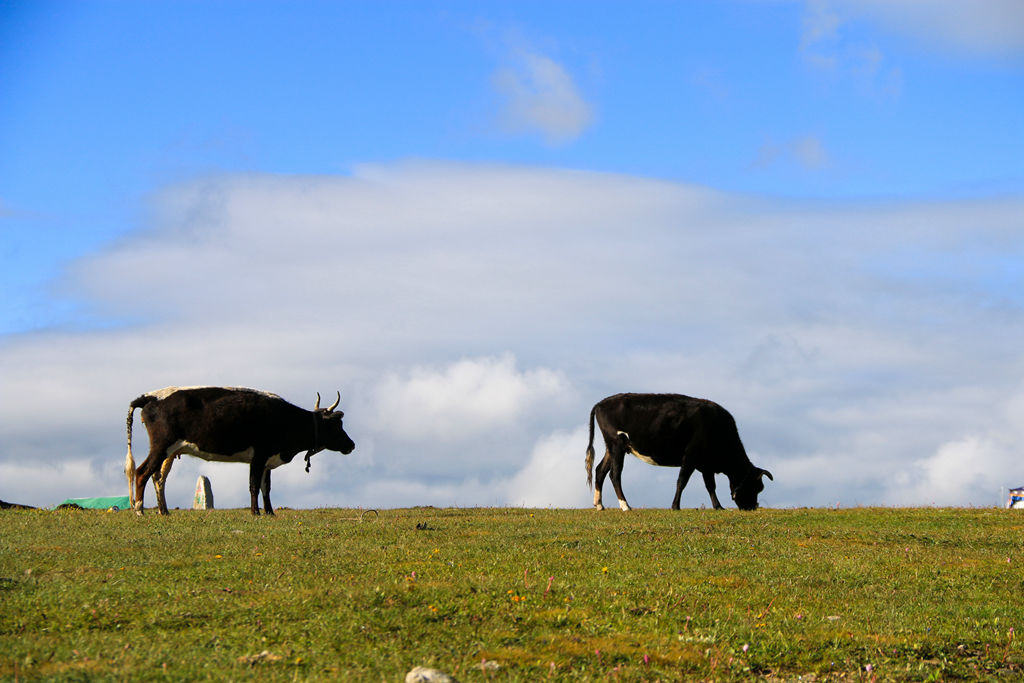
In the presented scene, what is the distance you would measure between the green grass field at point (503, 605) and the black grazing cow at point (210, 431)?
5929 millimetres

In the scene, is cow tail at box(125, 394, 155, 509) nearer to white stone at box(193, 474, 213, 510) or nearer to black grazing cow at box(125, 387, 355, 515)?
black grazing cow at box(125, 387, 355, 515)

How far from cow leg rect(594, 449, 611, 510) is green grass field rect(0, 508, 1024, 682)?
30.0 ft

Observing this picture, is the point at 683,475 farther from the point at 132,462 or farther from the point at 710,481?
the point at 132,462

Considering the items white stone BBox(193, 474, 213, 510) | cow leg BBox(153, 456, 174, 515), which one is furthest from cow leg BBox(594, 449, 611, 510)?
white stone BBox(193, 474, 213, 510)

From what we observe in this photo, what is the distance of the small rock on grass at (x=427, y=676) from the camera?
12250mm

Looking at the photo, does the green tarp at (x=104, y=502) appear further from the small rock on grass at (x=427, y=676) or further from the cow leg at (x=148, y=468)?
the small rock on grass at (x=427, y=676)

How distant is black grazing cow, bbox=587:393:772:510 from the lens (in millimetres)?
34062

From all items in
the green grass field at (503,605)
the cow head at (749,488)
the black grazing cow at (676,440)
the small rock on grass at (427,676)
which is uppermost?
the black grazing cow at (676,440)

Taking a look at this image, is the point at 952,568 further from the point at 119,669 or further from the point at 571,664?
the point at 119,669

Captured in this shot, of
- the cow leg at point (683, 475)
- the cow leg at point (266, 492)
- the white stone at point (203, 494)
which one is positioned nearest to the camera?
the cow leg at point (266, 492)

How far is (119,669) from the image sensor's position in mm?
12312

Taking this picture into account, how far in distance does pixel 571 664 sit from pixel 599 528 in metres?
11.4

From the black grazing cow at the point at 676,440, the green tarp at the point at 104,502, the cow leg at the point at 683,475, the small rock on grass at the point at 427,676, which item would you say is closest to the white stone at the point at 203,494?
the green tarp at the point at 104,502

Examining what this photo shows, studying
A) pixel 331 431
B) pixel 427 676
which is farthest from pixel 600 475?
pixel 427 676
